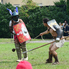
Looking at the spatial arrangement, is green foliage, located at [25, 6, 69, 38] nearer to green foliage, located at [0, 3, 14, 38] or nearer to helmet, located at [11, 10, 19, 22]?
green foliage, located at [0, 3, 14, 38]

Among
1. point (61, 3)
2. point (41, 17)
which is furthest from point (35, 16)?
point (61, 3)

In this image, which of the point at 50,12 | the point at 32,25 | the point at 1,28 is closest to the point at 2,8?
the point at 1,28

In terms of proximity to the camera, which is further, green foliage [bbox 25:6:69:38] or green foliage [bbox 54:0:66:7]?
green foliage [bbox 54:0:66:7]

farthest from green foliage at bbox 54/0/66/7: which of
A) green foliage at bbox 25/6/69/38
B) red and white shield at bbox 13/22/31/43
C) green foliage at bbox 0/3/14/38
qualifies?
red and white shield at bbox 13/22/31/43

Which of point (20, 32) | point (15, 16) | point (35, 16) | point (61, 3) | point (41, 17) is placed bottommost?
point (41, 17)

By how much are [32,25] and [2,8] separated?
451 centimetres

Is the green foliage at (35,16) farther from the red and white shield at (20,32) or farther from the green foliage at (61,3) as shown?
the red and white shield at (20,32)

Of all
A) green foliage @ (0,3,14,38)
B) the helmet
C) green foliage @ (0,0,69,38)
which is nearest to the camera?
the helmet

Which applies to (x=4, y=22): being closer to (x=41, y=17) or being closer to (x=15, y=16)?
(x=41, y=17)

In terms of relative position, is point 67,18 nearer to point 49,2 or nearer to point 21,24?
point 49,2

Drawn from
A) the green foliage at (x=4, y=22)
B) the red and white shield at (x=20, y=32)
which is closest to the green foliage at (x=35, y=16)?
the green foliage at (x=4, y=22)

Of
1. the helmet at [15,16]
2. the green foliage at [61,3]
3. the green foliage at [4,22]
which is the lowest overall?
the green foliage at [4,22]

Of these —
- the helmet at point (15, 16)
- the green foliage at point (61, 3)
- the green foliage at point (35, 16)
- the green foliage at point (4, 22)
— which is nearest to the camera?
the helmet at point (15, 16)

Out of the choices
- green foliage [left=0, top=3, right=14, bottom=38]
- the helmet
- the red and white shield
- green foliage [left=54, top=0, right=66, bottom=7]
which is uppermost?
the helmet
